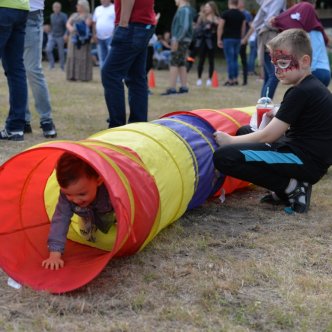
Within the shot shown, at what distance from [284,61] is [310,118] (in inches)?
14.9

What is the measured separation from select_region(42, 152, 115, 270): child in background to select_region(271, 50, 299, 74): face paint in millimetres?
1417

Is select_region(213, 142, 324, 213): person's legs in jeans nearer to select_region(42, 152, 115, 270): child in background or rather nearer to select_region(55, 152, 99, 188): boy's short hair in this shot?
select_region(42, 152, 115, 270): child in background

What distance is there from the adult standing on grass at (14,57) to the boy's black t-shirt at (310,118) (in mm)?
2535

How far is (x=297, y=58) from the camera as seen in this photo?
3.56 meters

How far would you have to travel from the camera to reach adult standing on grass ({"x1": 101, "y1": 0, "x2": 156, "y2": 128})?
16.8 ft

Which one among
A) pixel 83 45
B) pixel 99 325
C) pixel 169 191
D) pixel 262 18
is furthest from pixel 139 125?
pixel 83 45

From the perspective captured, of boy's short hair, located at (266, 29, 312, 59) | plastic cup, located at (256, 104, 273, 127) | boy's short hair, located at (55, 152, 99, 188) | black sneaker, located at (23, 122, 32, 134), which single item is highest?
boy's short hair, located at (266, 29, 312, 59)

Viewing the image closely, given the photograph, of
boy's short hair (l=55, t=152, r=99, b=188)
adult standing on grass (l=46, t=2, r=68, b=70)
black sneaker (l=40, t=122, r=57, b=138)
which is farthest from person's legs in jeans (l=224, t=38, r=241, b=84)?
boy's short hair (l=55, t=152, r=99, b=188)

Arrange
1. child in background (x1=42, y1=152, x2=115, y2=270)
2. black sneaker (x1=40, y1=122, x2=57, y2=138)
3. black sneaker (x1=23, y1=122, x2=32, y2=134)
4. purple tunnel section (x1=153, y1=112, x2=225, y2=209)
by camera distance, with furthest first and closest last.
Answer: black sneaker (x1=23, y1=122, x2=32, y2=134), black sneaker (x1=40, y1=122, x2=57, y2=138), purple tunnel section (x1=153, y1=112, x2=225, y2=209), child in background (x1=42, y1=152, x2=115, y2=270)

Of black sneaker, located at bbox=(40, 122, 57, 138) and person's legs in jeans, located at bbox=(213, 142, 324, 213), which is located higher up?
person's legs in jeans, located at bbox=(213, 142, 324, 213)

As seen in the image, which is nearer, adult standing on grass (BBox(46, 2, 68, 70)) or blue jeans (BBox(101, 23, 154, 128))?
blue jeans (BBox(101, 23, 154, 128))

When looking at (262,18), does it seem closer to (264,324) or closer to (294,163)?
(294,163)

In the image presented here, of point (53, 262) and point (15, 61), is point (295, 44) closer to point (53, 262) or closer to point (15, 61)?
point (53, 262)

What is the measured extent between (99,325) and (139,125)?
1504 millimetres
